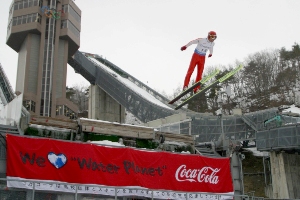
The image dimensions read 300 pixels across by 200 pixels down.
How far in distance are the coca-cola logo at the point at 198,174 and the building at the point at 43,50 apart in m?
40.4

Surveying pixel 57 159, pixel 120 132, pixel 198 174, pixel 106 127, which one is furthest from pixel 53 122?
pixel 198 174

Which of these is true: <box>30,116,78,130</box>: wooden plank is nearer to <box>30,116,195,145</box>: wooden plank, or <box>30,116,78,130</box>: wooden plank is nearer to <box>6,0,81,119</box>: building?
<box>30,116,195,145</box>: wooden plank

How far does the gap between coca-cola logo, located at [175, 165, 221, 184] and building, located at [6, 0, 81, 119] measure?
4040 centimetres

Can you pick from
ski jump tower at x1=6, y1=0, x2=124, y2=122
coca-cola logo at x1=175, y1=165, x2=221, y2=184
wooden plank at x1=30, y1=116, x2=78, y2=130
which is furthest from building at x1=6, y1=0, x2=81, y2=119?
coca-cola logo at x1=175, y1=165, x2=221, y2=184

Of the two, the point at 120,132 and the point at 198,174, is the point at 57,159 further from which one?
the point at 198,174

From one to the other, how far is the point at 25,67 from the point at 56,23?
8754mm

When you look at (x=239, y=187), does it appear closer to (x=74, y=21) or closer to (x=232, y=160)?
(x=232, y=160)

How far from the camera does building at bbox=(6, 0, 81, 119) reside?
57062 millimetres

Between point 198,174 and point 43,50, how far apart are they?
44776 mm

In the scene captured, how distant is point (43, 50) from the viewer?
58.8 m

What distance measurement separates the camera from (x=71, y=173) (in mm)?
15945

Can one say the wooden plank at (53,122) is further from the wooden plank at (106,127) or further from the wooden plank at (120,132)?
the wooden plank at (120,132)

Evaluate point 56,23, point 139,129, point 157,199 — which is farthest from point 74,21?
point 157,199

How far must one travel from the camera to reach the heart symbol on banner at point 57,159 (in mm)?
15633
